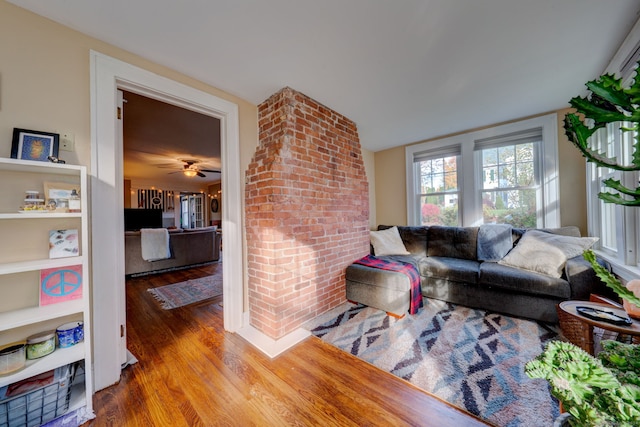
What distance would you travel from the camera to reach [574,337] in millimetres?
1590

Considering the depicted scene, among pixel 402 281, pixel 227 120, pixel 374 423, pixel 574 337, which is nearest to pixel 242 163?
pixel 227 120

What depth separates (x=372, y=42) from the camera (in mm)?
1536

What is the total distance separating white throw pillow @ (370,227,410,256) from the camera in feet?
10.6

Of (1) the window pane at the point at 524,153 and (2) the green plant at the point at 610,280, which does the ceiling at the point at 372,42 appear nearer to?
(1) the window pane at the point at 524,153

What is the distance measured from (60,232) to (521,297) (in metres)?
3.68

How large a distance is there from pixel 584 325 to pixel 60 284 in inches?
133

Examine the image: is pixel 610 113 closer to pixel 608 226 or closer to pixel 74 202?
pixel 608 226

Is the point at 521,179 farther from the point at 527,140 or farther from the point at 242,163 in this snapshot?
the point at 242,163

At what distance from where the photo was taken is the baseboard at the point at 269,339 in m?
1.81

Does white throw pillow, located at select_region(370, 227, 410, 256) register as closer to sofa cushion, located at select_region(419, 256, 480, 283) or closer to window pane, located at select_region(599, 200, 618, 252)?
sofa cushion, located at select_region(419, 256, 480, 283)

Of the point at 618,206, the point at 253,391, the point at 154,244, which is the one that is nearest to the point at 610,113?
the point at 618,206

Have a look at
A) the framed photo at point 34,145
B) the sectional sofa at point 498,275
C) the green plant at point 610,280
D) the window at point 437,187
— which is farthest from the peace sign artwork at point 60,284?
the window at point 437,187

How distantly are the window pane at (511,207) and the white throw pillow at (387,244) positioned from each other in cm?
126

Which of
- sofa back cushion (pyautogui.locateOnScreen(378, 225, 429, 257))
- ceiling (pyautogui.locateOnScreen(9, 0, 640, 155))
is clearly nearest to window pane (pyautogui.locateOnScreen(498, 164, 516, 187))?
ceiling (pyautogui.locateOnScreen(9, 0, 640, 155))
